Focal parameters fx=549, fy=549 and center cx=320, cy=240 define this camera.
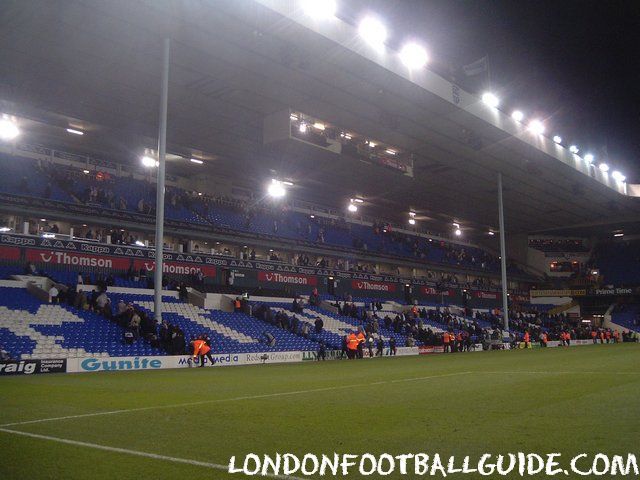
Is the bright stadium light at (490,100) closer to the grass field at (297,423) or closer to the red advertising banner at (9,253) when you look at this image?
the grass field at (297,423)

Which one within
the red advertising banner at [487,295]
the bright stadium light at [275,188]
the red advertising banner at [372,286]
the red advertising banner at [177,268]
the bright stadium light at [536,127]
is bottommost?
the red advertising banner at [487,295]

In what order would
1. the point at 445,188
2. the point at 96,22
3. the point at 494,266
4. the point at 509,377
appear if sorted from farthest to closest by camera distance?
the point at 494,266
the point at 445,188
the point at 96,22
the point at 509,377

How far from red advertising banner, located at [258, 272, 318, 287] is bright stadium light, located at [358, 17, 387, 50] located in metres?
17.2

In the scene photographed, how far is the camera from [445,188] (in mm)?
42875

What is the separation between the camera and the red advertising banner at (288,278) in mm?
35612

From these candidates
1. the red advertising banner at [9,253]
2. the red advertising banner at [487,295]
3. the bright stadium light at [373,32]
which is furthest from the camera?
the red advertising banner at [487,295]

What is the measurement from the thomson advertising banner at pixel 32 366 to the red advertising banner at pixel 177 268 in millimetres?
11998

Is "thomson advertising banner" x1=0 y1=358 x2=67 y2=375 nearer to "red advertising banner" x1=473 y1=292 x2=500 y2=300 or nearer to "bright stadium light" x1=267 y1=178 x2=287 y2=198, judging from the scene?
"bright stadium light" x1=267 y1=178 x2=287 y2=198

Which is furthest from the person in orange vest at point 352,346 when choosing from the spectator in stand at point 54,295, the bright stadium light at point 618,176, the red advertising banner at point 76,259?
the bright stadium light at point 618,176

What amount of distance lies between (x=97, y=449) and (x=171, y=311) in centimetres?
2076

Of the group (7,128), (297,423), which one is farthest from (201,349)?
(7,128)

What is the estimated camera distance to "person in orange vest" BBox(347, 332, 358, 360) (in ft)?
83.5

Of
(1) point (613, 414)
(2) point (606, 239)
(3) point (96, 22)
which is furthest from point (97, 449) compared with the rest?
(2) point (606, 239)

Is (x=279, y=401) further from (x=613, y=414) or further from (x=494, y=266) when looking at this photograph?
(x=494, y=266)
